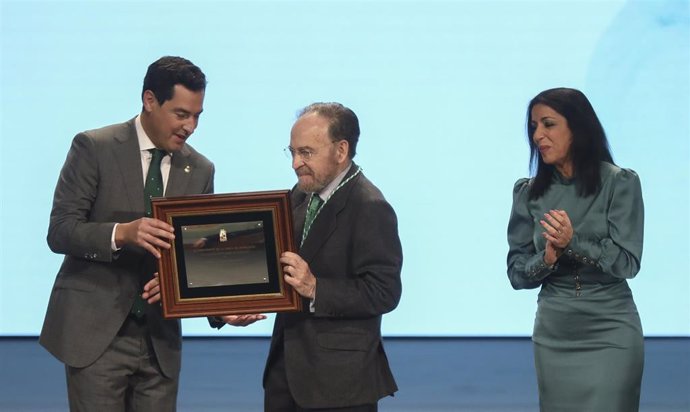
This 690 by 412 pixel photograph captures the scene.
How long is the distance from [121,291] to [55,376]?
3.49m

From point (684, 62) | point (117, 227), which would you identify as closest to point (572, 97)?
point (117, 227)

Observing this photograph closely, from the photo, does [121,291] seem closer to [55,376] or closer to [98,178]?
[98,178]

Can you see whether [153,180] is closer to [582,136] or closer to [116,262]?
[116,262]

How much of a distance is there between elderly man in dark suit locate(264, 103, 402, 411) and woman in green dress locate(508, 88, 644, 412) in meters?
0.55

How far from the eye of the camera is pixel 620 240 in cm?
329

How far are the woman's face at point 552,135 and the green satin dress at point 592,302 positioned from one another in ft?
0.34

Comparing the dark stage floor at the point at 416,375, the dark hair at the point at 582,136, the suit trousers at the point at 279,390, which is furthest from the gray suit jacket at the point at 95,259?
the dark stage floor at the point at 416,375

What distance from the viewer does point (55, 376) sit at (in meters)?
6.50

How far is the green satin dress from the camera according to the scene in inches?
130

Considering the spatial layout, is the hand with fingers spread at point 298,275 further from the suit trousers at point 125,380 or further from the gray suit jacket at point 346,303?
the suit trousers at point 125,380

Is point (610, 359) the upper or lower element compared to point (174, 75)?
lower

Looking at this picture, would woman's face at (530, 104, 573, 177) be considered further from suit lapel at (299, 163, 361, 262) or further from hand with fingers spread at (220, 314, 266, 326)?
hand with fingers spread at (220, 314, 266, 326)

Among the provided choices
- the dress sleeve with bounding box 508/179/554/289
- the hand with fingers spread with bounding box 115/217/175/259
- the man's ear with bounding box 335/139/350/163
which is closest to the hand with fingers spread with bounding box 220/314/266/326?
the hand with fingers spread with bounding box 115/217/175/259

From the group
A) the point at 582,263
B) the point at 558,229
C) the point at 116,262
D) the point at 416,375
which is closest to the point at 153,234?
the point at 116,262
